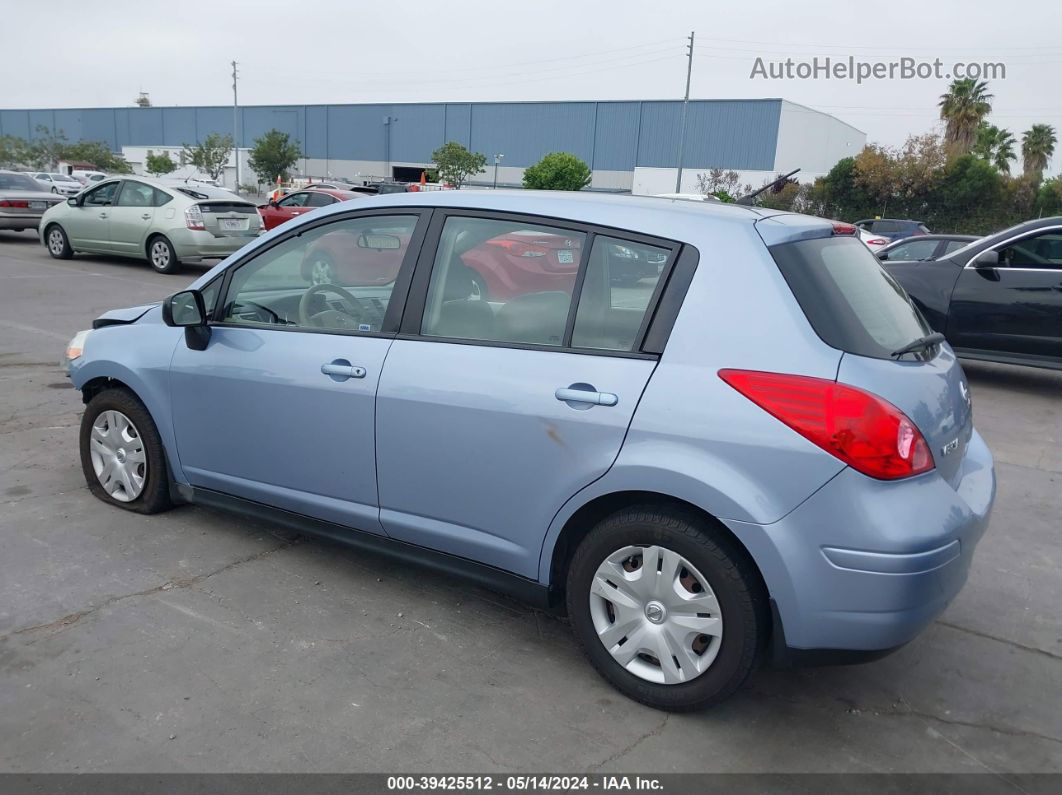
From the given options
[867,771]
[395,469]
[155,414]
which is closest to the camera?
[867,771]

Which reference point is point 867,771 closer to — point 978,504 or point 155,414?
point 978,504

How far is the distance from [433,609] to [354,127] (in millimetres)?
77301

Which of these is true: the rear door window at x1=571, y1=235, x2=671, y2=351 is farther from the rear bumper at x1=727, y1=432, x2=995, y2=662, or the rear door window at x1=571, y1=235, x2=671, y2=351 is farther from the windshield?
the windshield

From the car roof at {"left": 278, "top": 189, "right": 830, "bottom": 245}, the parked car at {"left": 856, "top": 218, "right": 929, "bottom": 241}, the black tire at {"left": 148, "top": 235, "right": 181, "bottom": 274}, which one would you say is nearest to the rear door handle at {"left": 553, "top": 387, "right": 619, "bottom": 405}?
the car roof at {"left": 278, "top": 189, "right": 830, "bottom": 245}

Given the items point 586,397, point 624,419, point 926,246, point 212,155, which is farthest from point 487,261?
point 212,155

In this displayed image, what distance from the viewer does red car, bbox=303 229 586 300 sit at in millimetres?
3240

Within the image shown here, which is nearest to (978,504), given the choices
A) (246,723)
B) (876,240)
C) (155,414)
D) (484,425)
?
(484,425)

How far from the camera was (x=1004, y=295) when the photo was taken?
27.8 ft

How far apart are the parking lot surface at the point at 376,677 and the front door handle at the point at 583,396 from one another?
1.06 meters

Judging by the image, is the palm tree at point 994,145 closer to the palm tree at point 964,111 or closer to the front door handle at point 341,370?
the palm tree at point 964,111

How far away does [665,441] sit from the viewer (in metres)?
2.83

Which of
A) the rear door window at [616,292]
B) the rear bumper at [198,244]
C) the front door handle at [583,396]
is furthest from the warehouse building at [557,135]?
the front door handle at [583,396]

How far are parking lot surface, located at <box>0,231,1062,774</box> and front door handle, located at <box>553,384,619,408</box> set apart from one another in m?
1.06

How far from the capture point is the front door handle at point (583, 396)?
294cm
